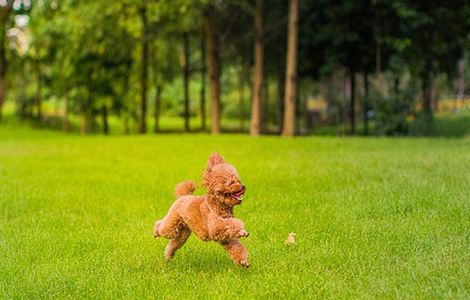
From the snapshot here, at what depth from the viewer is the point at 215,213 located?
7.21m

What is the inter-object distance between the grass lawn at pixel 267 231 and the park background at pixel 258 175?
0.11 ft

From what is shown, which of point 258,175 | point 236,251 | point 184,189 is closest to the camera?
point 236,251

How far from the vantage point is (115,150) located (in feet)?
82.2

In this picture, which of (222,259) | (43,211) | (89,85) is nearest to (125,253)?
(222,259)

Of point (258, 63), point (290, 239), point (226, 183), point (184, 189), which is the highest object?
point (258, 63)

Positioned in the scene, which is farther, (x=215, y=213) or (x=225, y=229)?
(x=215, y=213)

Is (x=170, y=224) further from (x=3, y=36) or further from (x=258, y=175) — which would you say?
(x=3, y=36)

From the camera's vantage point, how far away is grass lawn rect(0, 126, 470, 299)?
7.46m

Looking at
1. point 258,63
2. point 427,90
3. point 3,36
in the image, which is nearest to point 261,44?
point 258,63

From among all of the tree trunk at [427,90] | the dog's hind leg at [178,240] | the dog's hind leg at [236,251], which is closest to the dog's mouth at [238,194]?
the dog's hind leg at [236,251]

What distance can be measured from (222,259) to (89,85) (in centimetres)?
3893

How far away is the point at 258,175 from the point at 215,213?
8.68 metres

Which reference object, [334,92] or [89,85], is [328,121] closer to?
[334,92]

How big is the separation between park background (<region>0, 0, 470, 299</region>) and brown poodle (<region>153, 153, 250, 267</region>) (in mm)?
508
